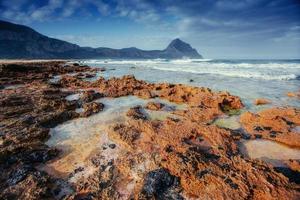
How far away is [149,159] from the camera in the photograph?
14.7ft

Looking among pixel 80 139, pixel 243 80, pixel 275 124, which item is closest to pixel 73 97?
pixel 80 139

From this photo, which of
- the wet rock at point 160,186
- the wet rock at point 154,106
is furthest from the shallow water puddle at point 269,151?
the wet rock at point 154,106

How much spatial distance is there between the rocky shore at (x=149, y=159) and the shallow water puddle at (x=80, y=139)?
54 mm

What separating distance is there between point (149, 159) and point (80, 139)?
6.89 feet

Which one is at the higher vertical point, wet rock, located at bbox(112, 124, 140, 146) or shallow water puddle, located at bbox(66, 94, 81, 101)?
wet rock, located at bbox(112, 124, 140, 146)

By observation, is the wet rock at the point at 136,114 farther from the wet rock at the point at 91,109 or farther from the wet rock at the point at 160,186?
the wet rock at the point at 160,186

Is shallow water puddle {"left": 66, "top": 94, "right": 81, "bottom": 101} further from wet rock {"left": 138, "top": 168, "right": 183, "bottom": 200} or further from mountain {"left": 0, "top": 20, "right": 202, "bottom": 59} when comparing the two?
mountain {"left": 0, "top": 20, "right": 202, "bottom": 59}

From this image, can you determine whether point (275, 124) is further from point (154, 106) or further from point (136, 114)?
point (136, 114)

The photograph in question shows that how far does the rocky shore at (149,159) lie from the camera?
3.56m

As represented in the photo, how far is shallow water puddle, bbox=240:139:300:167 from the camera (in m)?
4.74

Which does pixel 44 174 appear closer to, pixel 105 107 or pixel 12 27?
pixel 105 107

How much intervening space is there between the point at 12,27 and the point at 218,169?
142571mm

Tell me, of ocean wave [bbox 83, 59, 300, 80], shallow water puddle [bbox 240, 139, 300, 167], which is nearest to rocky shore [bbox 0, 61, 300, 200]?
shallow water puddle [bbox 240, 139, 300, 167]

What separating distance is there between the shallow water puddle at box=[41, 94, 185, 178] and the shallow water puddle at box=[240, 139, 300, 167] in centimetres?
288
